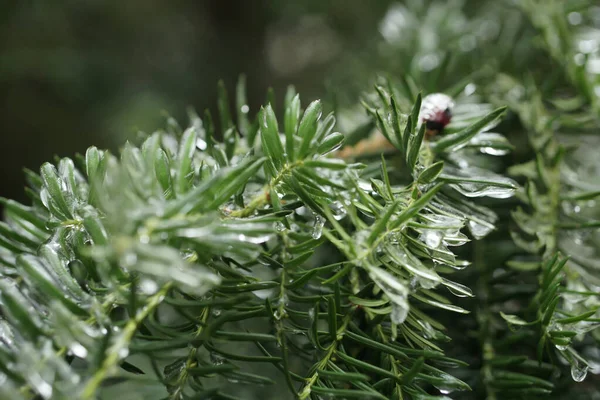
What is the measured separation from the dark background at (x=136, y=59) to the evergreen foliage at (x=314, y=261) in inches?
20.9

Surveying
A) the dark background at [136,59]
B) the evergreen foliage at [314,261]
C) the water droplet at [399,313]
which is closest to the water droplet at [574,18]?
the evergreen foliage at [314,261]

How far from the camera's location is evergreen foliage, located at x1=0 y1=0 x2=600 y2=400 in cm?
21

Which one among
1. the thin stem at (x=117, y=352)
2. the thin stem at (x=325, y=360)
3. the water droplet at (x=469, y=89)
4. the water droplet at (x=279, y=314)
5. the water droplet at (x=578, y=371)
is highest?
the thin stem at (x=117, y=352)

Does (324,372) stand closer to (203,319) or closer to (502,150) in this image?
(203,319)

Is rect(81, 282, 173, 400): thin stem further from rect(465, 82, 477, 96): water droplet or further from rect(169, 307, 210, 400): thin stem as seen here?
rect(465, 82, 477, 96): water droplet

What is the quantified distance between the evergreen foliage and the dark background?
53 cm

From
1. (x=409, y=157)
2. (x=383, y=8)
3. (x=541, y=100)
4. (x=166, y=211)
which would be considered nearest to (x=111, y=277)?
(x=166, y=211)

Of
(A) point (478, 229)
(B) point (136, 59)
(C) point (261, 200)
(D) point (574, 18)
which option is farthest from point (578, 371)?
(B) point (136, 59)

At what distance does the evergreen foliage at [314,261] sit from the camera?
211mm

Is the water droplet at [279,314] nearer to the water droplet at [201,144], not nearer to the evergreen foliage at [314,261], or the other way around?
the evergreen foliage at [314,261]

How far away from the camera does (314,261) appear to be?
426 millimetres

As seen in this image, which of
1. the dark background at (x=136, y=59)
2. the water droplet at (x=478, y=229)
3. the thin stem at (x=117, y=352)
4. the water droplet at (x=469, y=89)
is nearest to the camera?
the thin stem at (x=117, y=352)

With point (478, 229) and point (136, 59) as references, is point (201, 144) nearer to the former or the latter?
point (478, 229)

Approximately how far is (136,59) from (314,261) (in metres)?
0.87
